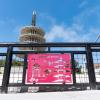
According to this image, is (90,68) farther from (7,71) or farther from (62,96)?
(7,71)

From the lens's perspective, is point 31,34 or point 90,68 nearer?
point 90,68

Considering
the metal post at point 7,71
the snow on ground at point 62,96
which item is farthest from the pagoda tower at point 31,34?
the snow on ground at point 62,96

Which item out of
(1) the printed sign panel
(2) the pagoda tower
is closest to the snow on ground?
(1) the printed sign panel

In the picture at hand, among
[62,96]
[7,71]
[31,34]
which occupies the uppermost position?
[31,34]

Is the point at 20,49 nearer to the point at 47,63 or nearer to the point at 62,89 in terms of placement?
the point at 47,63

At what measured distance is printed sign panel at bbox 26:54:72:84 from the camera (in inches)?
180

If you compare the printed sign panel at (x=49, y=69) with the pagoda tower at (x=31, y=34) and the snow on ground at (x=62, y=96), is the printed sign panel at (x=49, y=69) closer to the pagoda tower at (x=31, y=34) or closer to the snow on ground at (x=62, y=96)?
the snow on ground at (x=62, y=96)

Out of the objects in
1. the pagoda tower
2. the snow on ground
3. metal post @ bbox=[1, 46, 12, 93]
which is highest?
the pagoda tower

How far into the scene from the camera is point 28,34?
78.8m

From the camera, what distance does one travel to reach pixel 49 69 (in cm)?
462

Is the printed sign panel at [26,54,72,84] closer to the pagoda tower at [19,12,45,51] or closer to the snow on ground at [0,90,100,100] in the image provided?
the snow on ground at [0,90,100,100]

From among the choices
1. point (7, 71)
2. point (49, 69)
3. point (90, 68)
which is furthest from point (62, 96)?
point (7, 71)

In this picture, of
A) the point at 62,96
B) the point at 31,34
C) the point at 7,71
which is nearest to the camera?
the point at 62,96

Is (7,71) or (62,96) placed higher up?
(7,71)
